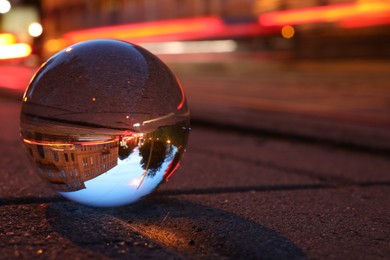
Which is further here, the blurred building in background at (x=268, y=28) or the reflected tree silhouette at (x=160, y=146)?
the blurred building in background at (x=268, y=28)

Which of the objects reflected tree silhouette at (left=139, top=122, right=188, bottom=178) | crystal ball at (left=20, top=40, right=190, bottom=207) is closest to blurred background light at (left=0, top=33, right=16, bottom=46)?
crystal ball at (left=20, top=40, right=190, bottom=207)

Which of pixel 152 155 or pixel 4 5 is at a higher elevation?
pixel 4 5

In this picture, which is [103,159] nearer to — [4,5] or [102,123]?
[102,123]

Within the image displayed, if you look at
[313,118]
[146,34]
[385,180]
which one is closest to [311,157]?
[385,180]

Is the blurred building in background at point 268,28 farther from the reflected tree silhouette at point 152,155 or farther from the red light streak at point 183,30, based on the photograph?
the reflected tree silhouette at point 152,155

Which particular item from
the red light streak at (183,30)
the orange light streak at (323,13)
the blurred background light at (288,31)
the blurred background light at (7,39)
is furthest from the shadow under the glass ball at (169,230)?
the blurred background light at (7,39)

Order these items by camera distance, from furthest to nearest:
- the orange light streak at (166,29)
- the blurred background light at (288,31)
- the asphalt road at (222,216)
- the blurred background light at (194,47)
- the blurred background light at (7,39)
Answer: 1. the blurred background light at (7,39)
2. the orange light streak at (166,29)
3. the blurred background light at (194,47)
4. the blurred background light at (288,31)
5. the asphalt road at (222,216)

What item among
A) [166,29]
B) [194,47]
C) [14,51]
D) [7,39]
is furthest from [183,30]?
[7,39]
